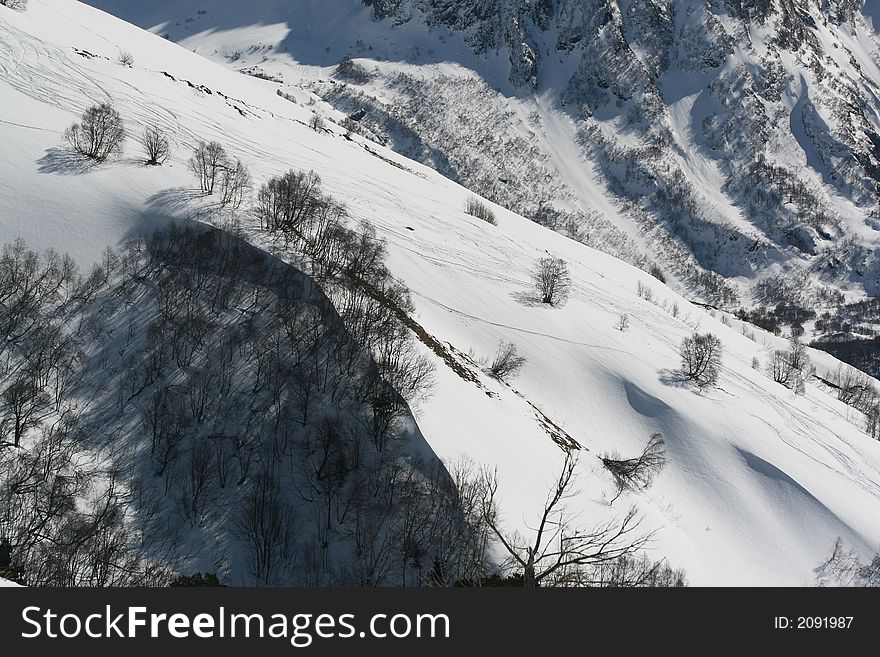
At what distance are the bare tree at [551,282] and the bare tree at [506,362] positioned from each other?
1433 centimetres

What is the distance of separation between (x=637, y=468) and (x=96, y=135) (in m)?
66.1

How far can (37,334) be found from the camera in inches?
1588

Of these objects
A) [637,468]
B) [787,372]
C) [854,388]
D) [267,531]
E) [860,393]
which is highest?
[267,531]

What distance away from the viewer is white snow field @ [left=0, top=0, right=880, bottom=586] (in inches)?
1822

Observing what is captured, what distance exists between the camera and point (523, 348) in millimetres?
60500

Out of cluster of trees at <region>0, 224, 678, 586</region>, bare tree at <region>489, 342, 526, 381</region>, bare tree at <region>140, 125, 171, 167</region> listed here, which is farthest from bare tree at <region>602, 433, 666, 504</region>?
bare tree at <region>140, 125, 171, 167</region>

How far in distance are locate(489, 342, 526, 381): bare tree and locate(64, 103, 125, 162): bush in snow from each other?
46860mm

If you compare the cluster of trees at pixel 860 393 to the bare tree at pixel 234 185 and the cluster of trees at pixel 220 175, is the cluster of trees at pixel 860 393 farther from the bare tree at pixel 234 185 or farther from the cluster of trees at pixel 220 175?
the cluster of trees at pixel 220 175

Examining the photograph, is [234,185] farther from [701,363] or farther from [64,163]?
[701,363]

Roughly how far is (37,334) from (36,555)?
18514 mm

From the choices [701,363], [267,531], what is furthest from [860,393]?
[267,531]

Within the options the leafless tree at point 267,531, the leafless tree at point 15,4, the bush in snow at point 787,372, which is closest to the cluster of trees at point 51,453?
the leafless tree at point 267,531

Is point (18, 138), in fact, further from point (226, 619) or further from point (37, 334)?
point (226, 619)

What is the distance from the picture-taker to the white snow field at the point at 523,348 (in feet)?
152
